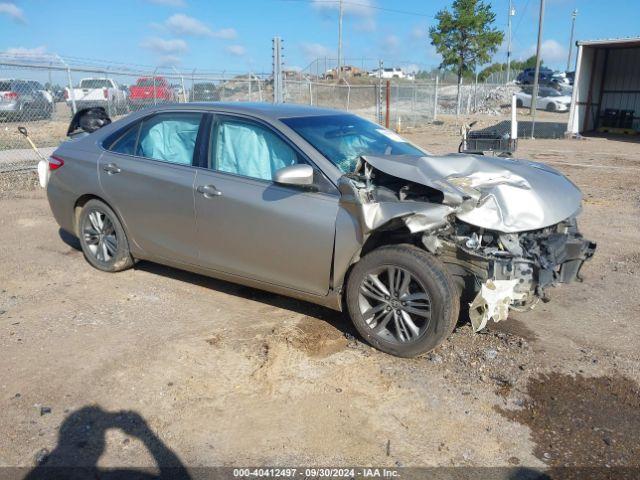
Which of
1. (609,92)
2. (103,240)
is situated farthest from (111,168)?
(609,92)

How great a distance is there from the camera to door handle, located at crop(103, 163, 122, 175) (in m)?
4.91

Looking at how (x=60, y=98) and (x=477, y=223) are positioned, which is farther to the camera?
(x=60, y=98)

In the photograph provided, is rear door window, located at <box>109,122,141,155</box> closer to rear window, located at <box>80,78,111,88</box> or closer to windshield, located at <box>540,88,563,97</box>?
rear window, located at <box>80,78,111,88</box>

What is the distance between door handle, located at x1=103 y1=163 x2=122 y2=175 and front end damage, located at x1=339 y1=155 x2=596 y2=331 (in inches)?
91.3

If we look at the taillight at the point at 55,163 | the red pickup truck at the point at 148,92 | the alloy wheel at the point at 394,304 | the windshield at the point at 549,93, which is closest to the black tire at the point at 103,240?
the taillight at the point at 55,163

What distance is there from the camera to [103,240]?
17.3 feet

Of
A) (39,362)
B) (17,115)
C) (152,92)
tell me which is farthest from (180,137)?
(152,92)

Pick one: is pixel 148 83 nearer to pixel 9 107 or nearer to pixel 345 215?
pixel 9 107

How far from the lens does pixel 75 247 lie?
6.29 meters

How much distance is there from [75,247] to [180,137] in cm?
246

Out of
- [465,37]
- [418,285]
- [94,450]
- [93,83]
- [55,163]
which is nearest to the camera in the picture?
[94,450]

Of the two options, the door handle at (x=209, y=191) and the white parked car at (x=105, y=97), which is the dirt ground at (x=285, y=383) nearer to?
the door handle at (x=209, y=191)

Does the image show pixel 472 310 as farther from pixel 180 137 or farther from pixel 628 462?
pixel 180 137

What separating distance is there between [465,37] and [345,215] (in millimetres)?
30614
